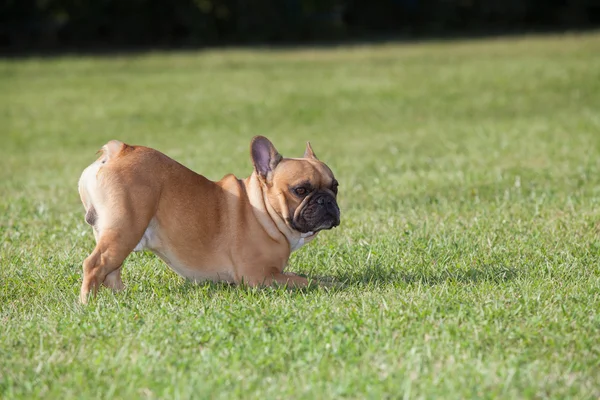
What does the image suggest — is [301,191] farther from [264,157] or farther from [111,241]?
[111,241]

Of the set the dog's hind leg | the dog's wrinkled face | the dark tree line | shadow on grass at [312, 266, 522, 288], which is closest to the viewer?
the dog's hind leg

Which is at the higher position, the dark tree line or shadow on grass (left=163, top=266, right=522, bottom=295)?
shadow on grass (left=163, top=266, right=522, bottom=295)

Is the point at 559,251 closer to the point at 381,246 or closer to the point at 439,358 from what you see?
the point at 381,246

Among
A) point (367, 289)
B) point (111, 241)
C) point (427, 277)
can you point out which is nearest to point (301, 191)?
point (367, 289)

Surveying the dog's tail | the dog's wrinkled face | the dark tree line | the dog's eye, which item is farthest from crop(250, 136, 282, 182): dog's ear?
the dark tree line

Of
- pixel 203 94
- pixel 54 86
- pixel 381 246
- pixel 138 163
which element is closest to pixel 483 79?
pixel 203 94

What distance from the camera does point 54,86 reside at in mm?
25672

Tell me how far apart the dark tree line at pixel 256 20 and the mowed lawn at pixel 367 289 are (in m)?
27.5

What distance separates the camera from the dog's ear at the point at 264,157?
6.10 metres

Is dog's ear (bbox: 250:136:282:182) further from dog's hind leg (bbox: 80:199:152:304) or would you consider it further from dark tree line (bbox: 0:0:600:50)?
dark tree line (bbox: 0:0:600:50)

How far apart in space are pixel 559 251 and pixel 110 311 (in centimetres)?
336

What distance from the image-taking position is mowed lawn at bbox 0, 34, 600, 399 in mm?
4430

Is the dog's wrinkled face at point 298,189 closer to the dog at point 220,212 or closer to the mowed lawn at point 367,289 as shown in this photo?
the dog at point 220,212

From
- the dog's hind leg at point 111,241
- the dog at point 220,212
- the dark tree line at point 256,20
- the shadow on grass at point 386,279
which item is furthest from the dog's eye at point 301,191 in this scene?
the dark tree line at point 256,20
